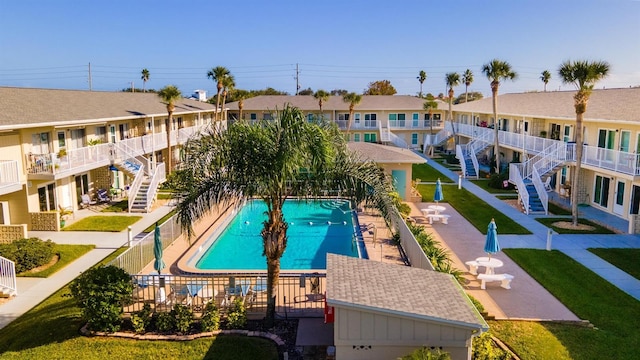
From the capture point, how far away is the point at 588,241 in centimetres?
2080

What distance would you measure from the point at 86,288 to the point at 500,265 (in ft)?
41.9

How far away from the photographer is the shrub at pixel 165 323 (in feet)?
40.4

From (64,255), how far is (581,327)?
1818 centimetres

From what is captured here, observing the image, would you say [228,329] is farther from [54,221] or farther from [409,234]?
[54,221]

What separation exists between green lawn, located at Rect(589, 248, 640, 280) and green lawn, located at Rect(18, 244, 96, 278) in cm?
2068

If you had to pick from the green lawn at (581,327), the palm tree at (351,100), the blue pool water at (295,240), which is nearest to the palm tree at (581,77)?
the green lawn at (581,327)

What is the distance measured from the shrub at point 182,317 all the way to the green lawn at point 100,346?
20.4 inches

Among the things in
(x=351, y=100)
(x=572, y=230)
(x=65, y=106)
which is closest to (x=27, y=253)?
(x=65, y=106)

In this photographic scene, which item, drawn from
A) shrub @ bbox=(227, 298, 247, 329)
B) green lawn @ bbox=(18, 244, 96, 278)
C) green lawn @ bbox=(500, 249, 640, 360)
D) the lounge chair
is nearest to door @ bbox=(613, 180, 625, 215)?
green lawn @ bbox=(500, 249, 640, 360)

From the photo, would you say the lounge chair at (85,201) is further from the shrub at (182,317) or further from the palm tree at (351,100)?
the palm tree at (351,100)

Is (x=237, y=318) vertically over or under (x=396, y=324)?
under

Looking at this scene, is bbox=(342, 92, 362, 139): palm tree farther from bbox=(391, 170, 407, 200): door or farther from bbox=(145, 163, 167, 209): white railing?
bbox=(145, 163, 167, 209): white railing

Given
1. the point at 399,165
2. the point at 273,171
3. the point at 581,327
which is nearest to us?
the point at 273,171

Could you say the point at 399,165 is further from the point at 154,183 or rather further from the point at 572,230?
the point at 154,183
